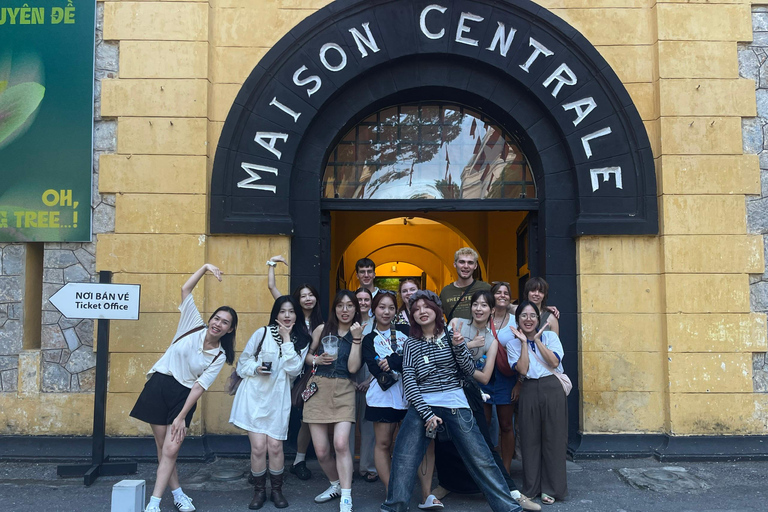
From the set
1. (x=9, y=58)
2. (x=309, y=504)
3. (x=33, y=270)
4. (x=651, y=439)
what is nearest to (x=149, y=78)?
(x=9, y=58)

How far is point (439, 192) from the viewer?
7871mm

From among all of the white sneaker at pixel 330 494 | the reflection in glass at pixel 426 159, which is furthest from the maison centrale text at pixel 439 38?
the white sneaker at pixel 330 494

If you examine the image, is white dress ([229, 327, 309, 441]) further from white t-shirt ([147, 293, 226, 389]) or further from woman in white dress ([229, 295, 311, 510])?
white t-shirt ([147, 293, 226, 389])

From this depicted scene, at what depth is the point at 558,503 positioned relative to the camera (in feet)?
18.3

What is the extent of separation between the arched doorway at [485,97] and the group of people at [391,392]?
1436 mm

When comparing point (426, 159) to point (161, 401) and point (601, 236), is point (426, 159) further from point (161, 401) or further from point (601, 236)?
point (161, 401)

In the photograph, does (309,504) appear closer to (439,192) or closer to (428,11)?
(439,192)

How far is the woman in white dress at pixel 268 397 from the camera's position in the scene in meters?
5.50

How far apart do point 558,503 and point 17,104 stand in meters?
6.78

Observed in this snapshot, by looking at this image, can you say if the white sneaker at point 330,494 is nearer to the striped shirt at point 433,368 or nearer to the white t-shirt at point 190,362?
the striped shirt at point 433,368

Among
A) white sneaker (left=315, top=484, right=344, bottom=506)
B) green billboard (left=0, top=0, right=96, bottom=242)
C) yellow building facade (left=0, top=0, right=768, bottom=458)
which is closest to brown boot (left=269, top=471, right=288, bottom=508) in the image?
white sneaker (left=315, top=484, right=344, bottom=506)

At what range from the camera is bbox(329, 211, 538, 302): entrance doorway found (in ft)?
37.2

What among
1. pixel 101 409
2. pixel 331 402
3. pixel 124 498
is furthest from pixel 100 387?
pixel 331 402

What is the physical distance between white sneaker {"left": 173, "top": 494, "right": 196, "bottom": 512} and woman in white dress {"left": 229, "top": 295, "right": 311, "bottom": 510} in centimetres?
47
